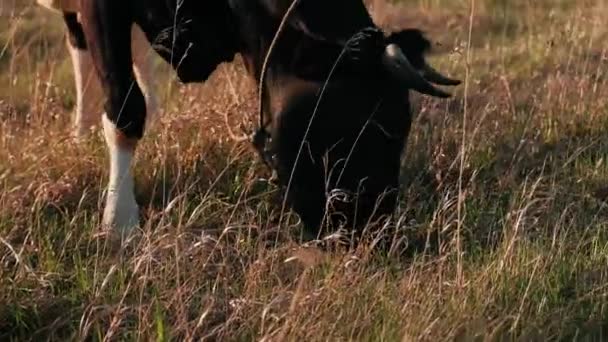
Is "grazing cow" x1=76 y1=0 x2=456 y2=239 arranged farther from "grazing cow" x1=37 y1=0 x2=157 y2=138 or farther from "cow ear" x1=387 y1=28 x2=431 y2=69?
"grazing cow" x1=37 y1=0 x2=157 y2=138

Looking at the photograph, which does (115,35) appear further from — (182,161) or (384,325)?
(384,325)

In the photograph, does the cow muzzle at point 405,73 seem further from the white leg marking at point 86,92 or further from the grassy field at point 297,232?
the white leg marking at point 86,92

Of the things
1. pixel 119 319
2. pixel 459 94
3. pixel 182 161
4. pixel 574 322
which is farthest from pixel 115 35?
pixel 459 94

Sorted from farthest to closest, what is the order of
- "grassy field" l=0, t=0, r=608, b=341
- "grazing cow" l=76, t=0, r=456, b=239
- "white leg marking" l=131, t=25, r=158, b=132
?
"white leg marking" l=131, t=25, r=158, b=132 → "grazing cow" l=76, t=0, r=456, b=239 → "grassy field" l=0, t=0, r=608, b=341

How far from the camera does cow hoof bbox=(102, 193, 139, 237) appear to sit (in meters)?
4.73

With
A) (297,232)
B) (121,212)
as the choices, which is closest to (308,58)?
(297,232)

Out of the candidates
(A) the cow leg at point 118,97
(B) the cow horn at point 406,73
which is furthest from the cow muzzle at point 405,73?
(A) the cow leg at point 118,97

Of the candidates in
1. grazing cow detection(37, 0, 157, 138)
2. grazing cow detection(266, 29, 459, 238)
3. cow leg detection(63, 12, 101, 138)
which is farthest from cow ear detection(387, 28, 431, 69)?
cow leg detection(63, 12, 101, 138)

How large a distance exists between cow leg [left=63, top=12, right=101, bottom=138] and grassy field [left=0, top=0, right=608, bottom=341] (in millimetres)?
135

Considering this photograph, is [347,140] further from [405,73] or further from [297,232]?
[297,232]

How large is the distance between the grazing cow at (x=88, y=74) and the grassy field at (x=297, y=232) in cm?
14

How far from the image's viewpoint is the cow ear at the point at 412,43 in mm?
4152

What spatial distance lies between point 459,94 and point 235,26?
2.59 meters

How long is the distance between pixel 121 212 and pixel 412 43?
1.35 metres
